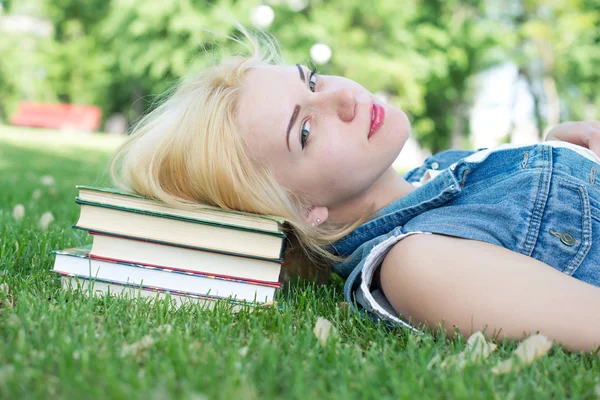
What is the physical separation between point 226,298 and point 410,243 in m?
0.66

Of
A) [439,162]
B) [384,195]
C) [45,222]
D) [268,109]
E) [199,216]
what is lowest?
[45,222]

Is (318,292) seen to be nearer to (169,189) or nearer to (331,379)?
(169,189)

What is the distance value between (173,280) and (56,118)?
81.2ft

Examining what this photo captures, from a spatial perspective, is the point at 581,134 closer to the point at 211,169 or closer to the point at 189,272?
the point at 211,169

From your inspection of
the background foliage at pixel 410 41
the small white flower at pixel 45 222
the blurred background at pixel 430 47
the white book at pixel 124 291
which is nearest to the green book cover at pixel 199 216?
the white book at pixel 124 291

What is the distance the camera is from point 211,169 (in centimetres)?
224

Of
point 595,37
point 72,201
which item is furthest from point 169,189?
point 595,37

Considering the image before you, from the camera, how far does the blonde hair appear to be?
2230 mm

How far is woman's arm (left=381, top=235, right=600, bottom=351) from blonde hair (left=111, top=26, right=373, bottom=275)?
597 mm

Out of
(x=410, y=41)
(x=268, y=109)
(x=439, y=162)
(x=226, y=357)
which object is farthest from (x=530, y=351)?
(x=410, y=41)

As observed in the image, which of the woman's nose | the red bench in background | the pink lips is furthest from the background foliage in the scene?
the woman's nose

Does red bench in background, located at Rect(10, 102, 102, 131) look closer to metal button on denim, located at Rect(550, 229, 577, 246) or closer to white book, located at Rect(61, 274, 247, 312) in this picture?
white book, located at Rect(61, 274, 247, 312)

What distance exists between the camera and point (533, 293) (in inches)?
66.9

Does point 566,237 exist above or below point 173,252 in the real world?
above
